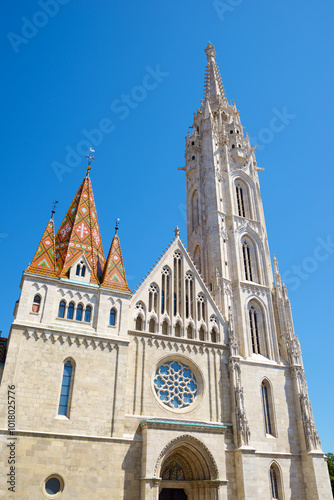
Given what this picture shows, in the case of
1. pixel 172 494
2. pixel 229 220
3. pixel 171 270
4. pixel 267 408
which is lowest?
pixel 172 494

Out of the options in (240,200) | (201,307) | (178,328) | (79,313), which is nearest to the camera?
(79,313)

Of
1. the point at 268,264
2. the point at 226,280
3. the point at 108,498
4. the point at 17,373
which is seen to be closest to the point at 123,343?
the point at 17,373

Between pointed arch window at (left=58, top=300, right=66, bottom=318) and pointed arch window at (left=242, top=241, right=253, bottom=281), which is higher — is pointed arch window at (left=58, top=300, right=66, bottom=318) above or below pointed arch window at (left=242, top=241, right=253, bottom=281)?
below

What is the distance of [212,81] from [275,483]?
117 feet

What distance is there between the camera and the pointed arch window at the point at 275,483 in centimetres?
2227

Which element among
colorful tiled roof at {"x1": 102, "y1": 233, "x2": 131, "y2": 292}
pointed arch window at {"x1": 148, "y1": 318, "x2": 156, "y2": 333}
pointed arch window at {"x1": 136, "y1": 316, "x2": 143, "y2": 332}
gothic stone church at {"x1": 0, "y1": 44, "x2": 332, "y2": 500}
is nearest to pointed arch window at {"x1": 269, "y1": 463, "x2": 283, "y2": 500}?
gothic stone church at {"x1": 0, "y1": 44, "x2": 332, "y2": 500}

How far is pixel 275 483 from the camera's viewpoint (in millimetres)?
22625

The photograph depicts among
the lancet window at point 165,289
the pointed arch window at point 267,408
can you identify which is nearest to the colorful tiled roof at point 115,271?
the lancet window at point 165,289

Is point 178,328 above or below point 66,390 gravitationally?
above

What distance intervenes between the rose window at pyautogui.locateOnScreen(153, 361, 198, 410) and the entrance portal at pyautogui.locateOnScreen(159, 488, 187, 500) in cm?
407

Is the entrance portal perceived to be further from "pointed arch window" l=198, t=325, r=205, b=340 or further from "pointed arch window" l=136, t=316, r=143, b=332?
"pointed arch window" l=136, t=316, r=143, b=332

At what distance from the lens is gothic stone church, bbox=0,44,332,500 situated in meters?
18.6

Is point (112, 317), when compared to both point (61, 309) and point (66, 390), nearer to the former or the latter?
point (61, 309)

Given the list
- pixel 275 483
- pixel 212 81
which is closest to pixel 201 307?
pixel 275 483
